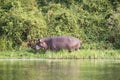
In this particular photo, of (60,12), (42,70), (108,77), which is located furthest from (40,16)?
(108,77)

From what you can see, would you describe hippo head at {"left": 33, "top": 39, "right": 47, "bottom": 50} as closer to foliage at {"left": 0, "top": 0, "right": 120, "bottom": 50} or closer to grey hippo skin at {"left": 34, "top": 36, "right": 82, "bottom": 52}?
grey hippo skin at {"left": 34, "top": 36, "right": 82, "bottom": 52}

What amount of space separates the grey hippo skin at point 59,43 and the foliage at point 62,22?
1.50 m

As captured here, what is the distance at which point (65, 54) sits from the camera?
3184cm

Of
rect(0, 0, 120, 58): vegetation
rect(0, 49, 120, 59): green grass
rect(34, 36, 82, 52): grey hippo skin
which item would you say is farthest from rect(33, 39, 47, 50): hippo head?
rect(0, 0, 120, 58): vegetation

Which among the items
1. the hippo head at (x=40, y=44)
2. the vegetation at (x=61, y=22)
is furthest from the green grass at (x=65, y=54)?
the vegetation at (x=61, y=22)

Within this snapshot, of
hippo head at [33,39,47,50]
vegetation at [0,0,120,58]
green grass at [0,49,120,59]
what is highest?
vegetation at [0,0,120,58]

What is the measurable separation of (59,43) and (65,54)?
1328mm

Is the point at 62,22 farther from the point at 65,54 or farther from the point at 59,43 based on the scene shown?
the point at 65,54

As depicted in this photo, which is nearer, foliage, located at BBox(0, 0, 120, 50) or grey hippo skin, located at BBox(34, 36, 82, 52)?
grey hippo skin, located at BBox(34, 36, 82, 52)

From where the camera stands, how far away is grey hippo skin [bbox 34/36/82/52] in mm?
32938

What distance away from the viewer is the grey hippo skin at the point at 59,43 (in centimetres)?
3294

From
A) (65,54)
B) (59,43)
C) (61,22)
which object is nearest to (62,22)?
(61,22)

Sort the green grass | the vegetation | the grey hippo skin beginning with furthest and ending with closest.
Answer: the vegetation
the grey hippo skin
the green grass

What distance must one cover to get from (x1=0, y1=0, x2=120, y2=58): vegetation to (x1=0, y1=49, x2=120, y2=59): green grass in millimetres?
688
